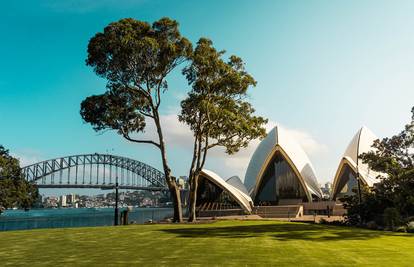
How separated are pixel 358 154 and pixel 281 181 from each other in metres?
11.1

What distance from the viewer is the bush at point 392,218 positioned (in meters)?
21.5

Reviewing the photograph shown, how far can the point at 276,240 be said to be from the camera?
45.6 feet

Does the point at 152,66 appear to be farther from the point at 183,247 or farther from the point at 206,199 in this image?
the point at 206,199

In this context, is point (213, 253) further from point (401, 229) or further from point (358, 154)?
point (358, 154)

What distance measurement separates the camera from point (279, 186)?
5334 cm

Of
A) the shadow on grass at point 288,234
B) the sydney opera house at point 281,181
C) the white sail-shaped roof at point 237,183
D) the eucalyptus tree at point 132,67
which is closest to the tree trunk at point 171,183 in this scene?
the eucalyptus tree at point 132,67

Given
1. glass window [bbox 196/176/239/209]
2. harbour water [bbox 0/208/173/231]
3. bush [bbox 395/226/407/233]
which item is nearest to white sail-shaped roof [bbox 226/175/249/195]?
glass window [bbox 196/176/239/209]

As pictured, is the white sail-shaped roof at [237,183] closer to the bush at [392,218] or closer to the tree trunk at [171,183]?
the tree trunk at [171,183]

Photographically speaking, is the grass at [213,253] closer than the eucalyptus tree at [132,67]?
Yes

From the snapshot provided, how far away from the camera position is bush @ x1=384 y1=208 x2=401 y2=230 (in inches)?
848

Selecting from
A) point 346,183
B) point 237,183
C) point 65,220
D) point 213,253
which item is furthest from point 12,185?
point 346,183

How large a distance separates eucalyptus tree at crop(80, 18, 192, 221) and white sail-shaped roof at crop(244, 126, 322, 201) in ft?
86.1

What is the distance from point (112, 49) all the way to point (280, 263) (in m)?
21.7

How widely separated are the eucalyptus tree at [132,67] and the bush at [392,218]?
1425 cm
